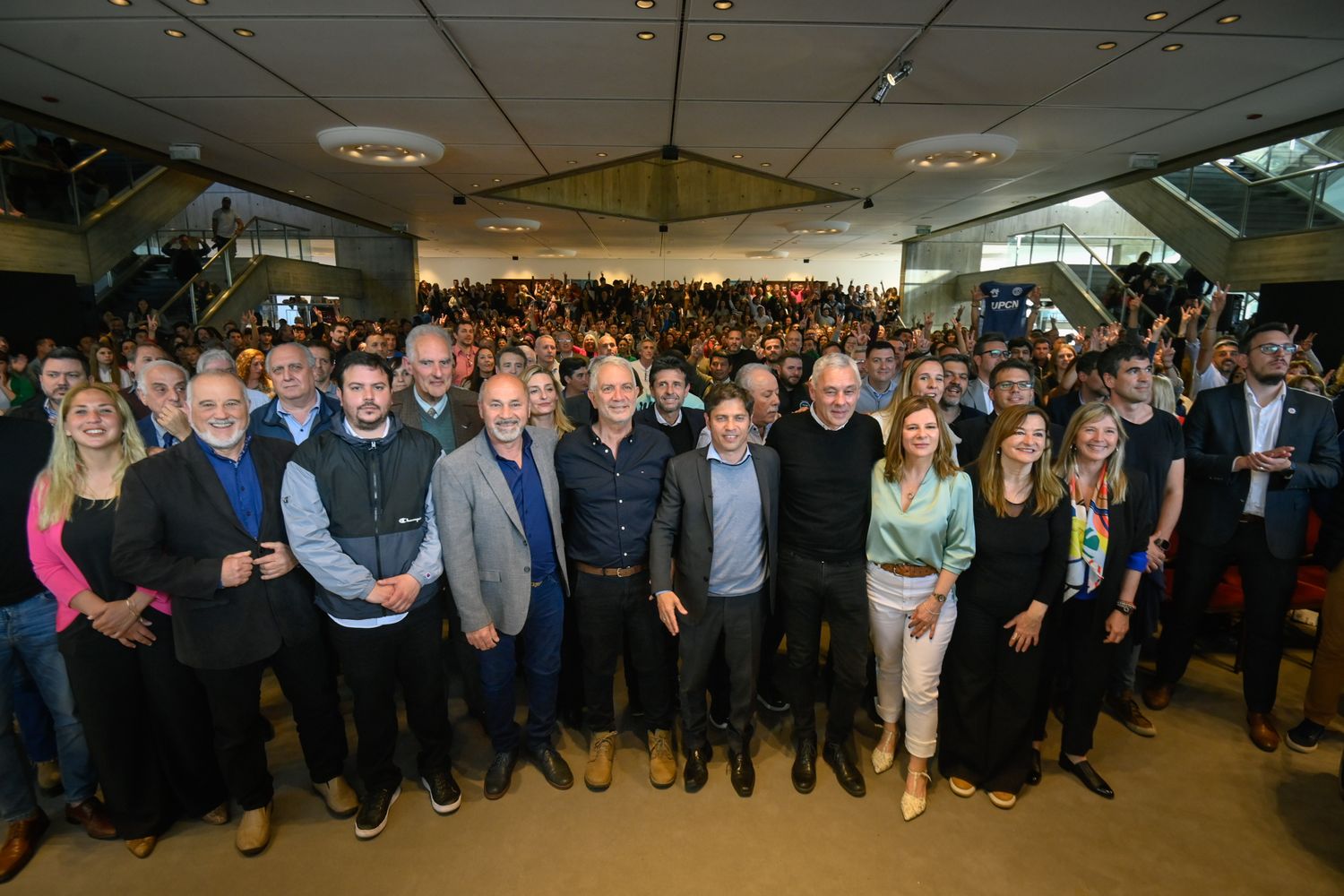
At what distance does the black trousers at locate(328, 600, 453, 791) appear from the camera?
2373 mm

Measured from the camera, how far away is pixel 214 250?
39.8 ft

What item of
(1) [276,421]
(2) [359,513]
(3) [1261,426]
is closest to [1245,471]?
(3) [1261,426]

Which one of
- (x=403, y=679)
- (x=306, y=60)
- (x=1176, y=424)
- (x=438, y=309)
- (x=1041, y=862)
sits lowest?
(x=1041, y=862)

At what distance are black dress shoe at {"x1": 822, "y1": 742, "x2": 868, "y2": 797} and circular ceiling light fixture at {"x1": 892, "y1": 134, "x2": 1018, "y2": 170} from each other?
6.55 meters

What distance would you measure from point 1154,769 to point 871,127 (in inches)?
245

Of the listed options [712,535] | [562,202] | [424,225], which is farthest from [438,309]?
[712,535]

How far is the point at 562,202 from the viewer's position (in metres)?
10.9

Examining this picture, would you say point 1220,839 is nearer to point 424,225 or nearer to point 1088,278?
point 1088,278

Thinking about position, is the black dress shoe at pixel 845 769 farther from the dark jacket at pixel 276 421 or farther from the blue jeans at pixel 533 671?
the dark jacket at pixel 276 421

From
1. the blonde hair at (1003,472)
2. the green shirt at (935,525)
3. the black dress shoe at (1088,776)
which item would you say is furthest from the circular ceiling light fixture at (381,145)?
the black dress shoe at (1088,776)

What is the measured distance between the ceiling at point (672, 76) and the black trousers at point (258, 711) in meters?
3.90

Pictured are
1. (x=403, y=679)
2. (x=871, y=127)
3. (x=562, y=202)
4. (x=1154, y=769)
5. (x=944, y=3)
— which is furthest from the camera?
(x=562, y=202)

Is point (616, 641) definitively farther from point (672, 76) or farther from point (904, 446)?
point (672, 76)

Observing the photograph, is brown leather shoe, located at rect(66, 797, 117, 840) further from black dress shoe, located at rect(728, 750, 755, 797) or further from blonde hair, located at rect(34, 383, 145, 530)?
black dress shoe, located at rect(728, 750, 755, 797)
